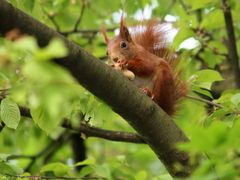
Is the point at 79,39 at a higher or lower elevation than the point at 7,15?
lower

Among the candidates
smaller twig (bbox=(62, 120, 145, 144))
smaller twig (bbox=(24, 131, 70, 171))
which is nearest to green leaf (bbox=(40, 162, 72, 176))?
→ smaller twig (bbox=(62, 120, 145, 144))

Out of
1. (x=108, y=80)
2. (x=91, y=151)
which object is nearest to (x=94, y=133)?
(x=108, y=80)

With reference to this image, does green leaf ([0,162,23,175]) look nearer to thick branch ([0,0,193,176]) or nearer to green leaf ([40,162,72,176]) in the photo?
green leaf ([40,162,72,176])

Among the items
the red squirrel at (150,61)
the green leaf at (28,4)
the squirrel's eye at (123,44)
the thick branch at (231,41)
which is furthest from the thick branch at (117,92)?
the thick branch at (231,41)

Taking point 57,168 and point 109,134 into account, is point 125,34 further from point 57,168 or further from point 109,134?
point 57,168

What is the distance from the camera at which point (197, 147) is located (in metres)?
1.15

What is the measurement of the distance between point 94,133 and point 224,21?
880mm

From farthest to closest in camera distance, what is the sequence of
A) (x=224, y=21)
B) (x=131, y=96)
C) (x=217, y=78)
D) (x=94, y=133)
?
(x=224, y=21) < (x=94, y=133) < (x=217, y=78) < (x=131, y=96)

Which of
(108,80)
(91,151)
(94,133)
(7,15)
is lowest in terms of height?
(91,151)

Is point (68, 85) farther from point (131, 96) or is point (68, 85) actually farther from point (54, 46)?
point (131, 96)

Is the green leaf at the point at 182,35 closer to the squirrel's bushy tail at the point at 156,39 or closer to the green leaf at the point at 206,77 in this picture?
the squirrel's bushy tail at the point at 156,39

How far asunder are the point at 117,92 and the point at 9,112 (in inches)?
17.6

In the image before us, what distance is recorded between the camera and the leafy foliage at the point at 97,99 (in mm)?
996

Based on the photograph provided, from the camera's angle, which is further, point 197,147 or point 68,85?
point 197,147
